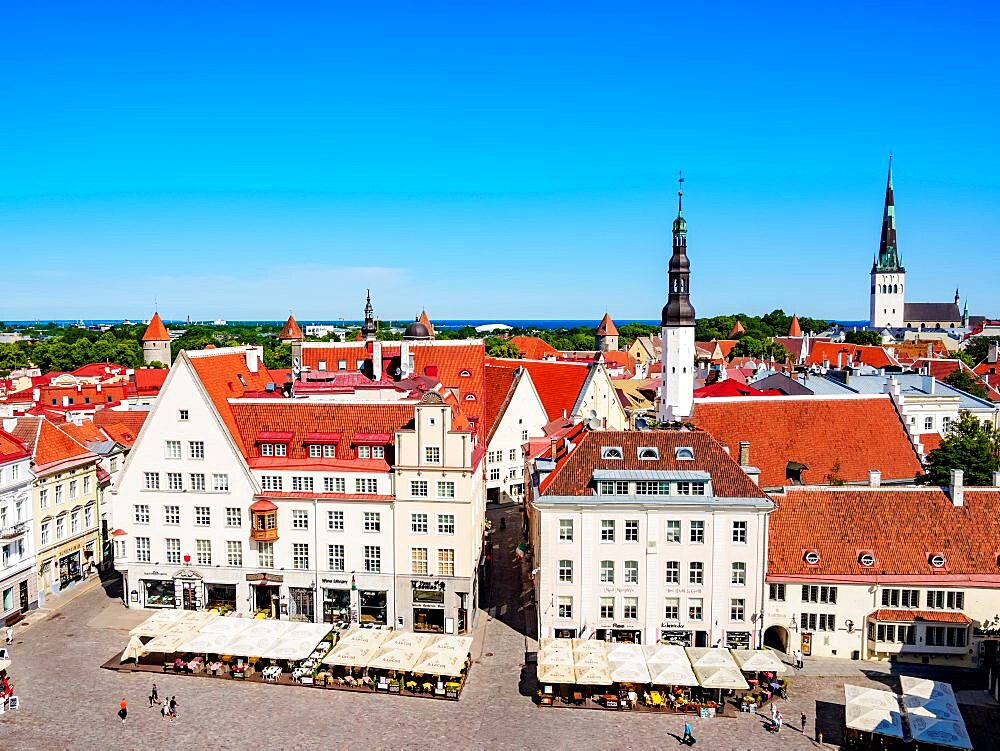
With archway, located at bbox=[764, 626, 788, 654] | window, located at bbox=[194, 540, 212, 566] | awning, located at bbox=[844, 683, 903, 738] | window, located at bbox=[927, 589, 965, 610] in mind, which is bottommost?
archway, located at bbox=[764, 626, 788, 654]

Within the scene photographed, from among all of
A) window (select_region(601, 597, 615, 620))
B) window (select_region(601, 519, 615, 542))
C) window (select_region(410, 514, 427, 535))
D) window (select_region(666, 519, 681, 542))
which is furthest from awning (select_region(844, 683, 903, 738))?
window (select_region(410, 514, 427, 535))

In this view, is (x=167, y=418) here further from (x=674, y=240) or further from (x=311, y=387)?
(x=674, y=240)

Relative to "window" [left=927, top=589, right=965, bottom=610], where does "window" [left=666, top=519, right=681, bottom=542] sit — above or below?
above

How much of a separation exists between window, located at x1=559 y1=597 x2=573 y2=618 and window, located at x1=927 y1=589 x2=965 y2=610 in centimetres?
2122

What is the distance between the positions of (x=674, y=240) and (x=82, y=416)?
193 ft

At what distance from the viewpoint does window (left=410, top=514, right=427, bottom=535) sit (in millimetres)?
52625

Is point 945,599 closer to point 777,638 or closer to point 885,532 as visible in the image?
point 885,532

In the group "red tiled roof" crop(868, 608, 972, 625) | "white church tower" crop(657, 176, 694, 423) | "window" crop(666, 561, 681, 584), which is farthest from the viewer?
"white church tower" crop(657, 176, 694, 423)

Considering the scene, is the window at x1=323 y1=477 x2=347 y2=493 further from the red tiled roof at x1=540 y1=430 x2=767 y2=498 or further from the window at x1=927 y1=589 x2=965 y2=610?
the window at x1=927 y1=589 x2=965 y2=610

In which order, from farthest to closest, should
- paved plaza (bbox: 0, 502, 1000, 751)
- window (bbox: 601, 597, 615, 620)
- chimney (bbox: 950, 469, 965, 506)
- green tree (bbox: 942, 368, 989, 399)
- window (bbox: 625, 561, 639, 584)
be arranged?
green tree (bbox: 942, 368, 989, 399) → chimney (bbox: 950, 469, 965, 506) → window (bbox: 601, 597, 615, 620) → window (bbox: 625, 561, 639, 584) → paved plaza (bbox: 0, 502, 1000, 751)

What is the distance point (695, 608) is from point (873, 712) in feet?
39.6

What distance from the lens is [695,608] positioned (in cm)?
4906

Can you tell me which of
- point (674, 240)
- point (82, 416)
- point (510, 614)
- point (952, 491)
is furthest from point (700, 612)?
point (82, 416)

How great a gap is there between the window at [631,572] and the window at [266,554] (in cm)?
2344
